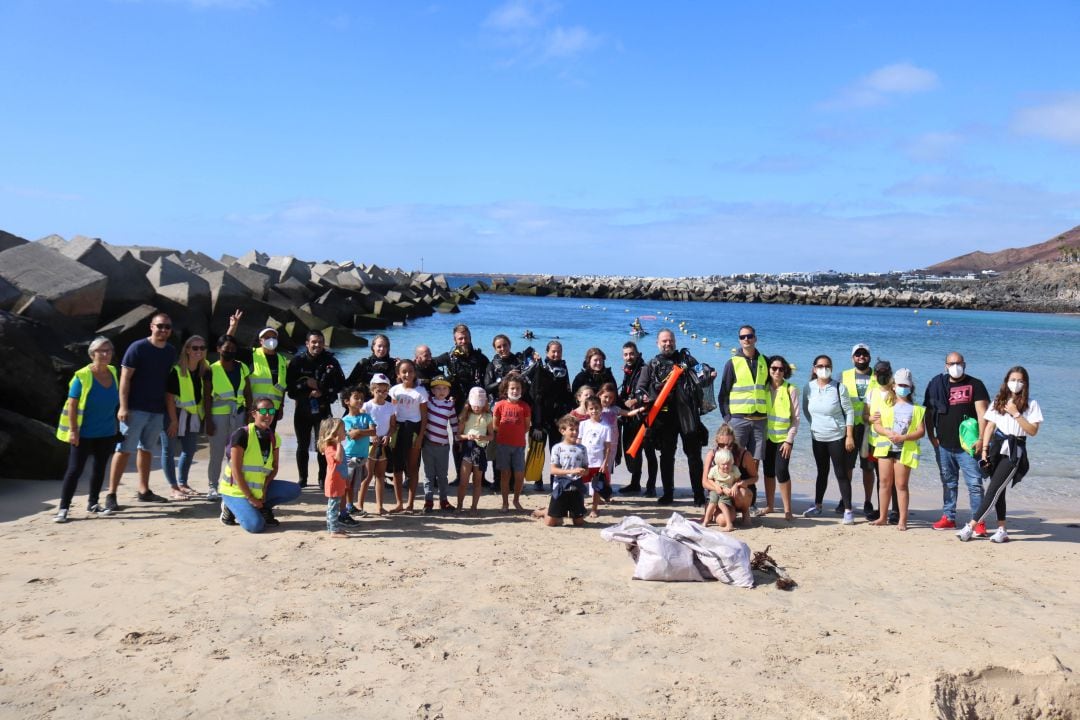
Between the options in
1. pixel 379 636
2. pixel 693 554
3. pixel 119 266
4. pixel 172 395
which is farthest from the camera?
pixel 119 266

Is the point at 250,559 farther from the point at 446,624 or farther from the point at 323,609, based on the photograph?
the point at 446,624

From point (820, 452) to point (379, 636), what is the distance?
194 inches

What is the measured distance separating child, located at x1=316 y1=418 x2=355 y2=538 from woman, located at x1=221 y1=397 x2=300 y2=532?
47 centimetres

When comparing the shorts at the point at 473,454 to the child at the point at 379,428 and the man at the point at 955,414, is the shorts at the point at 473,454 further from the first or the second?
the man at the point at 955,414

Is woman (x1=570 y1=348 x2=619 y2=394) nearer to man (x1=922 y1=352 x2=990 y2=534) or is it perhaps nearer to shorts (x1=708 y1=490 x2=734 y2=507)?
shorts (x1=708 y1=490 x2=734 y2=507)

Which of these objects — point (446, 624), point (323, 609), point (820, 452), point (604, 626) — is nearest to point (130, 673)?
point (323, 609)

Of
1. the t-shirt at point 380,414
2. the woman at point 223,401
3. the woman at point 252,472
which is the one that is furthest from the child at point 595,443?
the woman at point 223,401

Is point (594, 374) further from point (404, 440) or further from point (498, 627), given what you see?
point (498, 627)

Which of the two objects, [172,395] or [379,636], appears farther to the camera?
[172,395]

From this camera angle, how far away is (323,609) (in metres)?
5.24

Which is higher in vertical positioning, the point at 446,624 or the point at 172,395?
the point at 172,395

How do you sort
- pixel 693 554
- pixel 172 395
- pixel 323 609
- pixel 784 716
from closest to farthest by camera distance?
pixel 784 716, pixel 323 609, pixel 693 554, pixel 172 395

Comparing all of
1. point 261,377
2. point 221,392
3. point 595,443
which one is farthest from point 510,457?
point 221,392

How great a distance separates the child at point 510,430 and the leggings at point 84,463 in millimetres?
3490
